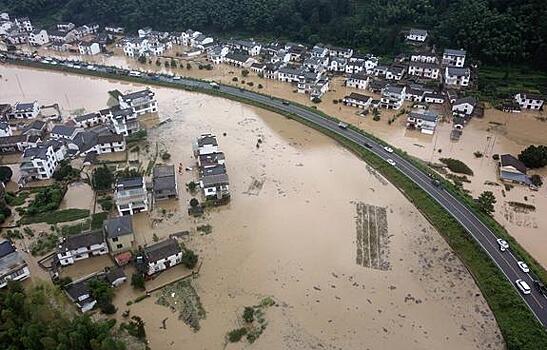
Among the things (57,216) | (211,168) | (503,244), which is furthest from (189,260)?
(503,244)

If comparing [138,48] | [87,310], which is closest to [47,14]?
[138,48]

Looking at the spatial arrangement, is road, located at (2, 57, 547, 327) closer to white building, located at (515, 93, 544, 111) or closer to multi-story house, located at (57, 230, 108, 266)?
white building, located at (515, 93, 544, 111)

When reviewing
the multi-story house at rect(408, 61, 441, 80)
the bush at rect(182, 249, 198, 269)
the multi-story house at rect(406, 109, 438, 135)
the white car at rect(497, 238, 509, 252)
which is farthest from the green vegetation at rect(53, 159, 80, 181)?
the multi-story house at rect(408, 61, 441, 80)

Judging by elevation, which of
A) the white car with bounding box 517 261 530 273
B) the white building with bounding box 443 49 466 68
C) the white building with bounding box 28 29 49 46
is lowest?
the white car with bounding box 517 261 530 273

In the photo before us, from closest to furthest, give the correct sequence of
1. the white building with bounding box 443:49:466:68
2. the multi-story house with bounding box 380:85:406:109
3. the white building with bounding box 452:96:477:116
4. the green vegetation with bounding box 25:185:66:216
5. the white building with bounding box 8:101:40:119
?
the green vegetation with bounding box 25:185:66:216 → the white building with bounding box 452:96:477:116 → the white building with bounding box 8:101:40:119 → the multi-story house with bounding box 380:85:406:109 → the white building with bounding box 443:49:466:68

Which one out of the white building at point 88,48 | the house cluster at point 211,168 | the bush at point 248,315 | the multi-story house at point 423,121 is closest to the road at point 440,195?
the multi-story house at point 423,121

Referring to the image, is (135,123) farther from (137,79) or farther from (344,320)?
(344,320)
